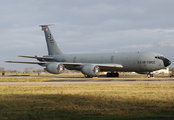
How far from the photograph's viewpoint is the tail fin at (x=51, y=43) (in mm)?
53812

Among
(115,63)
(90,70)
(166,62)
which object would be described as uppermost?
(115,63)

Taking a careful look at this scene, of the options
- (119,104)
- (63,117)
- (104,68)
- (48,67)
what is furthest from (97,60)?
(63,117)

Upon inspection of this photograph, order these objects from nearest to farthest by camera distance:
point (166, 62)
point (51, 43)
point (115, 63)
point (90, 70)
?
point (166, 62) < point (90, 70) < point (115, 63) < point (51, 43)

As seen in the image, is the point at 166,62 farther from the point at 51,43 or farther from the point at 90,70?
the point at 51,43

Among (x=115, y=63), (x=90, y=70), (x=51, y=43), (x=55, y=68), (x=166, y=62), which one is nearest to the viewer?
(x=166, y=62)

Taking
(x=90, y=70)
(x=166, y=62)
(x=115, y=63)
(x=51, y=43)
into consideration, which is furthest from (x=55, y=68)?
(x=166, y=62)

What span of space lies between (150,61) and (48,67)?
61.2ft

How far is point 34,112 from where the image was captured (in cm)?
912

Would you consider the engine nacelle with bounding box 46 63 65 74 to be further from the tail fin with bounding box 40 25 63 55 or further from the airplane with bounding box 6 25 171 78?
the tail fin with bounding box 40 25 63 55

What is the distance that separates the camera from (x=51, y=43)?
54281 mm

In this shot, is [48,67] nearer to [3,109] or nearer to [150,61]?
[150,61]

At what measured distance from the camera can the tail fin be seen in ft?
177

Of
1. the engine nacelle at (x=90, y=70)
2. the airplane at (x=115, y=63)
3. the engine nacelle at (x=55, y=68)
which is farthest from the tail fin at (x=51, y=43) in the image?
the engine nacelle at (x=90, y=70)

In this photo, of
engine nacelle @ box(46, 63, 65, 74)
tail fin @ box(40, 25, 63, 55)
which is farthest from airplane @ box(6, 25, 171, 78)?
tail fin @ box(40, 25, 63, 55)
